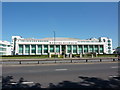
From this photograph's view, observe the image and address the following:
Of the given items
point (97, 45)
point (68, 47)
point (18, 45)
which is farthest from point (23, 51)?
point (97, 45)

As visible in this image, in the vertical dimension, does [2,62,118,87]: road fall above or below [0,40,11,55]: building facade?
below

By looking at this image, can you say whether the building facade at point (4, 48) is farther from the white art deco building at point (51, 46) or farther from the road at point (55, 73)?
the road at point (55, 73)

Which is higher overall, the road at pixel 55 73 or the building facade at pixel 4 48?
the building facade at pixel 4 48

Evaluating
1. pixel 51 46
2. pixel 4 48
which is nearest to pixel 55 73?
pixel 51 46

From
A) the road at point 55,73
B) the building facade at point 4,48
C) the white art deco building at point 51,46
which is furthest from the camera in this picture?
the white art deco building at point 51,46

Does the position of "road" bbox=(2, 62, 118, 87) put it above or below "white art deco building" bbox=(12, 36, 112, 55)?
below

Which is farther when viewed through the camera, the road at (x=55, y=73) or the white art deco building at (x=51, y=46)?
the white art deco building at (x=51, y=46)

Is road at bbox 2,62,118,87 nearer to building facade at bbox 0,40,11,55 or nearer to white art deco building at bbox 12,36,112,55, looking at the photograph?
white art deco building at bbox 12,36,112,55

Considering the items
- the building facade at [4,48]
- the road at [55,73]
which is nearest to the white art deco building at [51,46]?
the building facade at [4,48]

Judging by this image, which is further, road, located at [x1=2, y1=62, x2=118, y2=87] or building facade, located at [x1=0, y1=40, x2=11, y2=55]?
building facade, located at [x1=0, y1=40, x2=11, y2=55]

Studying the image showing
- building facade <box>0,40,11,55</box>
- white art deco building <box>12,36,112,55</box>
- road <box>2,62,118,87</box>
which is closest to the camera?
road <box>2,62,118,87</box>

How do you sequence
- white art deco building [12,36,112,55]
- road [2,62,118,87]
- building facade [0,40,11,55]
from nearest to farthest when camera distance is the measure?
road [2,62,118,87] → building facade [0,40,11,55] → white art deco building [12,36,112,55]

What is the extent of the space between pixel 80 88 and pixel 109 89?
1.43 meters

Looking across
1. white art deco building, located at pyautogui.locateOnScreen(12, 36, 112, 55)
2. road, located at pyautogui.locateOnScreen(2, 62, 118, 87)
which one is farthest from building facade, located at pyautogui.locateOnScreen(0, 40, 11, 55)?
road, located at pyautogui.locateOnScreen(2, 62, 118, 87)
